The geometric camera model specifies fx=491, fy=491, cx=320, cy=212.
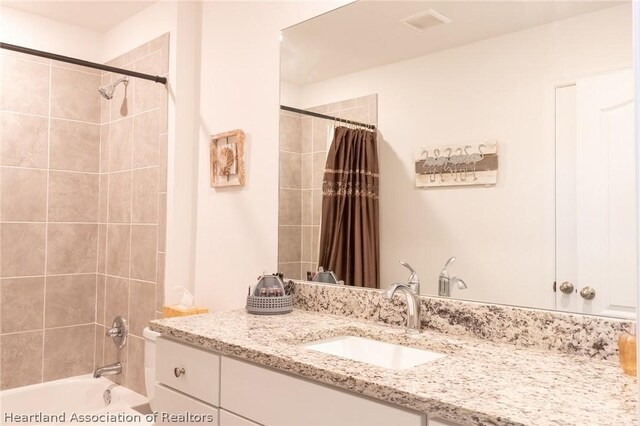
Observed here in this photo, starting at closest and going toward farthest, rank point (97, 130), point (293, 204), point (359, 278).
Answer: point (359, 278) < point (293, 204) < point (97, 130)

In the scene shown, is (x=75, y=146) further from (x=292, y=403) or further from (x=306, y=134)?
(x=292, y=403)

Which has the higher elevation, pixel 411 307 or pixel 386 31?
pixel 386 31

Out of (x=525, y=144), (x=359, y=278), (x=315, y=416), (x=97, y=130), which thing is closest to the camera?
(x=315, y=416)

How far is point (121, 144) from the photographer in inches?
116

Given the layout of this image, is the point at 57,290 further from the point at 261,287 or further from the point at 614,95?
the point at 614,95

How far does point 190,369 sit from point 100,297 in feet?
5.84

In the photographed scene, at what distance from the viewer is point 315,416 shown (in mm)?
1178

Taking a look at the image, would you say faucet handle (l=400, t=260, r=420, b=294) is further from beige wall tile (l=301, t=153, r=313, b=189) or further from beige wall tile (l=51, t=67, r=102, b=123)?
beige wall tile (l=51, t=67, r=102, b=123)

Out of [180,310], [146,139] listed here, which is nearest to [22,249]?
[146,139]

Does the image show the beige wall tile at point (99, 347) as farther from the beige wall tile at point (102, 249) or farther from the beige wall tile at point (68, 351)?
the beige wall tile at point (102, 249)

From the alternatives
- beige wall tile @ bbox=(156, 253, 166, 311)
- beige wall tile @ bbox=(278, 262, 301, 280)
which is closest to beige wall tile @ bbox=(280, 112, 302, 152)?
beige wall tile @ bbox=(278, 262, 301, 280)

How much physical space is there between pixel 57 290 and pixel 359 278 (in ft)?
6.76

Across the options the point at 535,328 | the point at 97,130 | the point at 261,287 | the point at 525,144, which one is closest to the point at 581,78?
the point at 525,144

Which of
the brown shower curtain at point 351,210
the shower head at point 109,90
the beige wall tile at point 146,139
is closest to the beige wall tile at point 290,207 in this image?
the brown shower curtain at point 351,210
